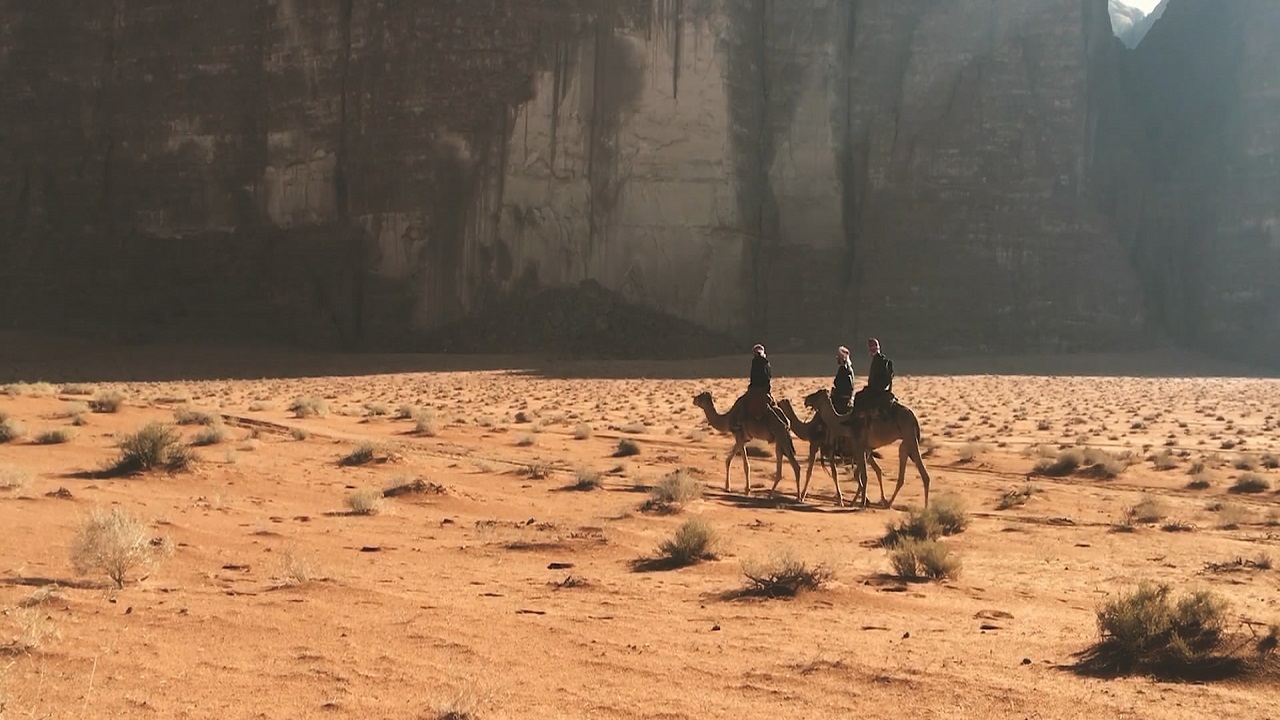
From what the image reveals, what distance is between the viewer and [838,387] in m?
15.4

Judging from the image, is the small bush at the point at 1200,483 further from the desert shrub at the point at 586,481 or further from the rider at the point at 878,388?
the desert shrub at the point at 586,481

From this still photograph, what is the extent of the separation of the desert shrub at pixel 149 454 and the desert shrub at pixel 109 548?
229 inches

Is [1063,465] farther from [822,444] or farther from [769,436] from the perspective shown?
[769,436]

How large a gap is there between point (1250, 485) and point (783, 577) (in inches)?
431

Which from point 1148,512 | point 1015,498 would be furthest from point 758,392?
point 1148,512

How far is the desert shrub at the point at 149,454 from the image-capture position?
1373 centimetres

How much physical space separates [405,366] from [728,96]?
64.8 feet

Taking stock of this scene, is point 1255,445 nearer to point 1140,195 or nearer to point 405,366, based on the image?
point 405,366

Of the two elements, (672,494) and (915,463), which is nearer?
(672,494)

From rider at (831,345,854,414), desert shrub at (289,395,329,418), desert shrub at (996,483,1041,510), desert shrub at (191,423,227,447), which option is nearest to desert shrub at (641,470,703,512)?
rider at (831,345,854,414)

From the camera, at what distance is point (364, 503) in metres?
12.2

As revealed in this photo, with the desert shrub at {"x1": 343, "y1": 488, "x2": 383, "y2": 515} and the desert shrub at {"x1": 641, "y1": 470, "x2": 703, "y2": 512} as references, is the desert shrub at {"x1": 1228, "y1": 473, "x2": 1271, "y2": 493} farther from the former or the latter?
the desert shrub at {"x1": 343, "y1": 488, "x2": 383, "y2": 515}

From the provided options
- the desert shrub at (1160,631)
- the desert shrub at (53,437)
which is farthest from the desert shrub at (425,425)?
the desert shrub at (1160,631)

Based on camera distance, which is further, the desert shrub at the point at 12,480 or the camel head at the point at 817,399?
the camel head at the point at 817,399
